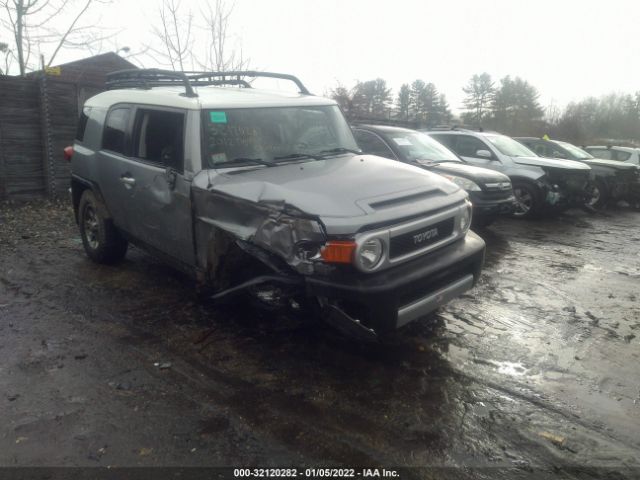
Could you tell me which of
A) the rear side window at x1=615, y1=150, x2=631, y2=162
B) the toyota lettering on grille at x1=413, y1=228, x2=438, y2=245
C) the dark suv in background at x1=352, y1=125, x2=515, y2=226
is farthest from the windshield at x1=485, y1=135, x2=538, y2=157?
the toyota lettering on grille at x1=413, y1=228, x2=438, y2=245

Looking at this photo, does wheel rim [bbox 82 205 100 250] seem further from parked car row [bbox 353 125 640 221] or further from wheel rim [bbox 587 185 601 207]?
wheel rim [bbox 587 185 601 207]

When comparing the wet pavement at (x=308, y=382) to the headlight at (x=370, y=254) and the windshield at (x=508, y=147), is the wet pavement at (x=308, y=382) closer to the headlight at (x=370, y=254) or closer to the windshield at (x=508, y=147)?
the headlight at (x=370, y=254)

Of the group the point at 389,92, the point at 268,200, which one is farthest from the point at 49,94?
the point at 389,92

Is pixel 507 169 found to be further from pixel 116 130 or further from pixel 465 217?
pixel 116 130

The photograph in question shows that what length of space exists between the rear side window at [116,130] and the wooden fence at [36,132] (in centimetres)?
482

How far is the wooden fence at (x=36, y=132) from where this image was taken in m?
8.99

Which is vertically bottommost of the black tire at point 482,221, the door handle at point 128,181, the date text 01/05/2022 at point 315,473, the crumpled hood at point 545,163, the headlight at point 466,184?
the date text 01/05/2022 at point 315,473

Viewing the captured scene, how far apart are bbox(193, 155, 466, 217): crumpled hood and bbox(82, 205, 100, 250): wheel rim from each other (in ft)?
8.23

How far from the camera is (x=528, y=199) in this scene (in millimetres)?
9781

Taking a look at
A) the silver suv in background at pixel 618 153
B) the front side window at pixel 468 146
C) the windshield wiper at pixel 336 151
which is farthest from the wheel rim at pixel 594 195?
the windshield wiper at pixel 336 151

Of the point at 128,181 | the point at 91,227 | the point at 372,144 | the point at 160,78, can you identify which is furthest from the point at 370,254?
the point at 372,144

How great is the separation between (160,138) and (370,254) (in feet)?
7.88

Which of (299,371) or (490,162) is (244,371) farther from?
(490,162)

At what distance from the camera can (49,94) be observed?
9.33 m
